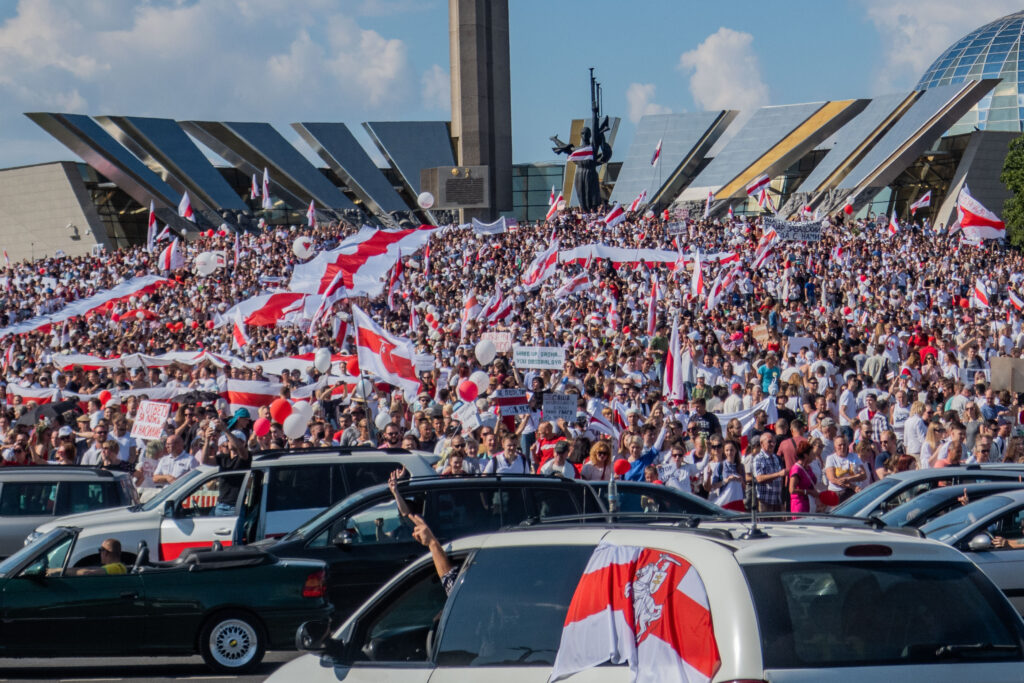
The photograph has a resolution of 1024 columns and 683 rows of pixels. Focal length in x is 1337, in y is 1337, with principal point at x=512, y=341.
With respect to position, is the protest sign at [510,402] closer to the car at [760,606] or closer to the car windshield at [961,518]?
the car windshield at [961,518]

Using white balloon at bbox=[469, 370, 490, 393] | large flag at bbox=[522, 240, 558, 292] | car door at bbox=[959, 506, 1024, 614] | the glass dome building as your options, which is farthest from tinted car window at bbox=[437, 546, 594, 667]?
the glass dome building

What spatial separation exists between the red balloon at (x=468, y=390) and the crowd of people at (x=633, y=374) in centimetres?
28

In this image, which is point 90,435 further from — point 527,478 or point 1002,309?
point 1002,309

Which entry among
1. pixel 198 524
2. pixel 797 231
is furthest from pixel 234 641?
pixel 797 231

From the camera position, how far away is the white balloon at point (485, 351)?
2086 centimetres

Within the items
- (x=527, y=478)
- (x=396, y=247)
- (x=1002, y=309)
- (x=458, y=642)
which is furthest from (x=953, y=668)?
(x=1002, y=309)

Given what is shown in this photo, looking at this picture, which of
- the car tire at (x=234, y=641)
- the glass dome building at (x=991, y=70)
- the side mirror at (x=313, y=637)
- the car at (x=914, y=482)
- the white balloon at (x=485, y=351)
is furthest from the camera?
the glass dome building at (x=991, y=70)

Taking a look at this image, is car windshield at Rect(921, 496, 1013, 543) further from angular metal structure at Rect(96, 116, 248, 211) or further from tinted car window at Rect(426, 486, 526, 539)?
angular metal structure at Rect(96, 116, 248, 211)

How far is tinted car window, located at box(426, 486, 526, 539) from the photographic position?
386 inches

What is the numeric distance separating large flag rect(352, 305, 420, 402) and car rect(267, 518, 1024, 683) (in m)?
13.0

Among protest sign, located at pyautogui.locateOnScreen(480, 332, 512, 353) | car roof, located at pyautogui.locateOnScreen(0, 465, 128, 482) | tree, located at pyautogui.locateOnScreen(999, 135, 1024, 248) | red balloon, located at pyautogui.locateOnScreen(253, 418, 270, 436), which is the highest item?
tree, located at pyautogui.locateOnScreen(999, 135, 1024, 248)

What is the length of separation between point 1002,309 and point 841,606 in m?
27.2

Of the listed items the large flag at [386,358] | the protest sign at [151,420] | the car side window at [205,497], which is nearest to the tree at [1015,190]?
the large flag at [386,358]

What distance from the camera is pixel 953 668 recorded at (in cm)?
401
